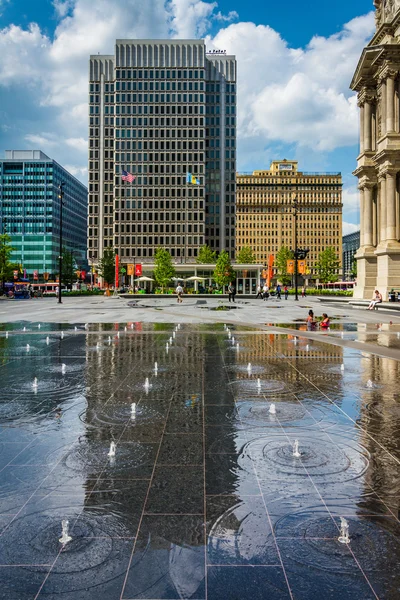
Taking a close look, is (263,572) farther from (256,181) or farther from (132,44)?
(256,181)

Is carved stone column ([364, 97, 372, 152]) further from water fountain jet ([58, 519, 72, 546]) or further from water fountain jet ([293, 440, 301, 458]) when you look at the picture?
water fountain jet ([58, 519, 72, 546])

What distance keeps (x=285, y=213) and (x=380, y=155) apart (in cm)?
15157

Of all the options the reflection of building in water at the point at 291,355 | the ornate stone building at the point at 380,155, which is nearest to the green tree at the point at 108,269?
the ornate stone building at the point at 380,155

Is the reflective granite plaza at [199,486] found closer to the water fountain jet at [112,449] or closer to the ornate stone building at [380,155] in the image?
the water fountain jet at [112,449]

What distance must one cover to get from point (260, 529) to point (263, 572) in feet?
1.94

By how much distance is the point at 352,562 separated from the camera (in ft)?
11.7

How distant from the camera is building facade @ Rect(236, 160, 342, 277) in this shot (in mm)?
194250

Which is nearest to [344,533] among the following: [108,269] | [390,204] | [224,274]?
[390,204]

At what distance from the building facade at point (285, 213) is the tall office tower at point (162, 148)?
228 ft

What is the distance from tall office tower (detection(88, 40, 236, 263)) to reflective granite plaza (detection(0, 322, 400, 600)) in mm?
111007

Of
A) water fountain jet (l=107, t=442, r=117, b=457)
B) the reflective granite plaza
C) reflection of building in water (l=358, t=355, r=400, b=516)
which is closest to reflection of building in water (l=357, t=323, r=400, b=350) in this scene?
reflection of building in water (l=358, t=355, r=400, b=516)

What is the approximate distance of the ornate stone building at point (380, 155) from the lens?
44625mm

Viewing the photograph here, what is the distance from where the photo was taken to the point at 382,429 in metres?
6.84

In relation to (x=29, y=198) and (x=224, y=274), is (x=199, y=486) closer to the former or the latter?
(x=224, y=274)
